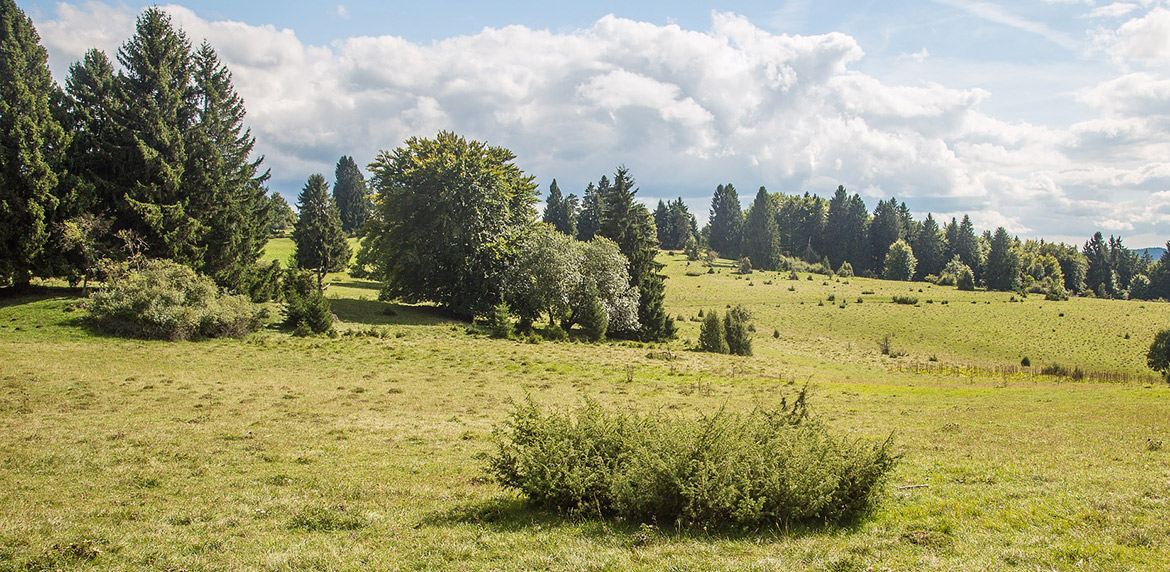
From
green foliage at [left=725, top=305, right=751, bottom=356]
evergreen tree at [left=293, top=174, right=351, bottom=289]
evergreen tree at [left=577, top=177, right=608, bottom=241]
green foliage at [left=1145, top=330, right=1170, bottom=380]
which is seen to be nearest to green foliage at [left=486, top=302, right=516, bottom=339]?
green foliage at [left=725, top=305, right=751, bottom=356]

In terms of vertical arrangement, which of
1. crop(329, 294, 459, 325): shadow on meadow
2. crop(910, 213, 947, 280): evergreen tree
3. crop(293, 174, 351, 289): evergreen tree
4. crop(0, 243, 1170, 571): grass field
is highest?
crop(910, 213, 947, 280): evergreen tree

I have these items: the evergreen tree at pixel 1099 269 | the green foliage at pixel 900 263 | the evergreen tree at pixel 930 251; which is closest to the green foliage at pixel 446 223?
the green foliage at pixel 900 263

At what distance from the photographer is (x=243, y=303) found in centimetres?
3170

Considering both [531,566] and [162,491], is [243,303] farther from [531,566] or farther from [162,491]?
[531,566]

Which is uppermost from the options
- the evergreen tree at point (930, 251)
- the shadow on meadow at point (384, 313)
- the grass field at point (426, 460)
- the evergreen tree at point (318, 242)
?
the evergreen tree at point (930, 251)

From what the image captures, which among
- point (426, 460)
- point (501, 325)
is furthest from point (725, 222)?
point (426, 460)

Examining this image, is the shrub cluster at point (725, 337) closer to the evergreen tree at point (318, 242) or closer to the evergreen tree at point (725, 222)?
the evergreen tree at point (318, 242)

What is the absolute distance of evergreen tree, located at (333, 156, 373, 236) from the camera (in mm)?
114912

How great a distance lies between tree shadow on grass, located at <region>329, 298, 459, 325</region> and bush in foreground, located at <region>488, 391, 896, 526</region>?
108 feet

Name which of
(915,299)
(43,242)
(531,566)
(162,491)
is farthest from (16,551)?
(915,299)

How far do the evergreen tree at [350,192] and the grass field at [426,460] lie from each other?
84491 millimetres

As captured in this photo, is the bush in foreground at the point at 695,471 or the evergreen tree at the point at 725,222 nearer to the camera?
the bush in foreground at the point at 695,471

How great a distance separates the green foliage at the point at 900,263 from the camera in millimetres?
114062

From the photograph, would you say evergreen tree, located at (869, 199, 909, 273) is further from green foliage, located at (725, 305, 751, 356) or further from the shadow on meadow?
the shadow on meadow
